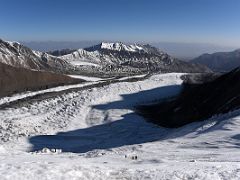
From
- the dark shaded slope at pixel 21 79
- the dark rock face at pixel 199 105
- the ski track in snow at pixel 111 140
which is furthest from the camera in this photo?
the dark shaded slope at pixel 21 79

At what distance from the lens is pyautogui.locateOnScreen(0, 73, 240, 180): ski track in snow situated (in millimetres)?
19969

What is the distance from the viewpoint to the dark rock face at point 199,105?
163ft

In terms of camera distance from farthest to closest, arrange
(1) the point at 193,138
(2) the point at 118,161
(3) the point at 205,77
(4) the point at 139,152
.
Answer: (3) the point at 205,77 → (1) the point at 193,138 → (4) the point at 139,152 → (2) the point at 118,161

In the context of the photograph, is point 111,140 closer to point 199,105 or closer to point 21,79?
point 199,105

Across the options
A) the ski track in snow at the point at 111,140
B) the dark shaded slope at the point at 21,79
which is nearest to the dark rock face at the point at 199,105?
the ski track in snow at the point at 111,140

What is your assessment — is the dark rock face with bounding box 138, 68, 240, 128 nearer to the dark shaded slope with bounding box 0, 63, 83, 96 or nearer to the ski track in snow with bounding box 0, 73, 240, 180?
the ski track in snow with bounding box 0, 73, 240, 180

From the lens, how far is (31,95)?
71.5m

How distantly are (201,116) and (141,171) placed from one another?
32.2 meters

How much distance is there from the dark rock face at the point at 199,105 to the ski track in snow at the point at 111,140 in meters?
3.13

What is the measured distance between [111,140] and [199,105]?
15.3 m

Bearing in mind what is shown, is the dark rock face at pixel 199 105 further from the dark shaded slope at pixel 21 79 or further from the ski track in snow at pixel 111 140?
the dark shaded slope at pixel 21 79

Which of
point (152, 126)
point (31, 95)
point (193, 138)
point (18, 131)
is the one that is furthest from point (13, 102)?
point (193, 138)

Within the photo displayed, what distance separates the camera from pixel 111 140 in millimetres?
46188

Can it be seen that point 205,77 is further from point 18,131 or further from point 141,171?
point 141,171
